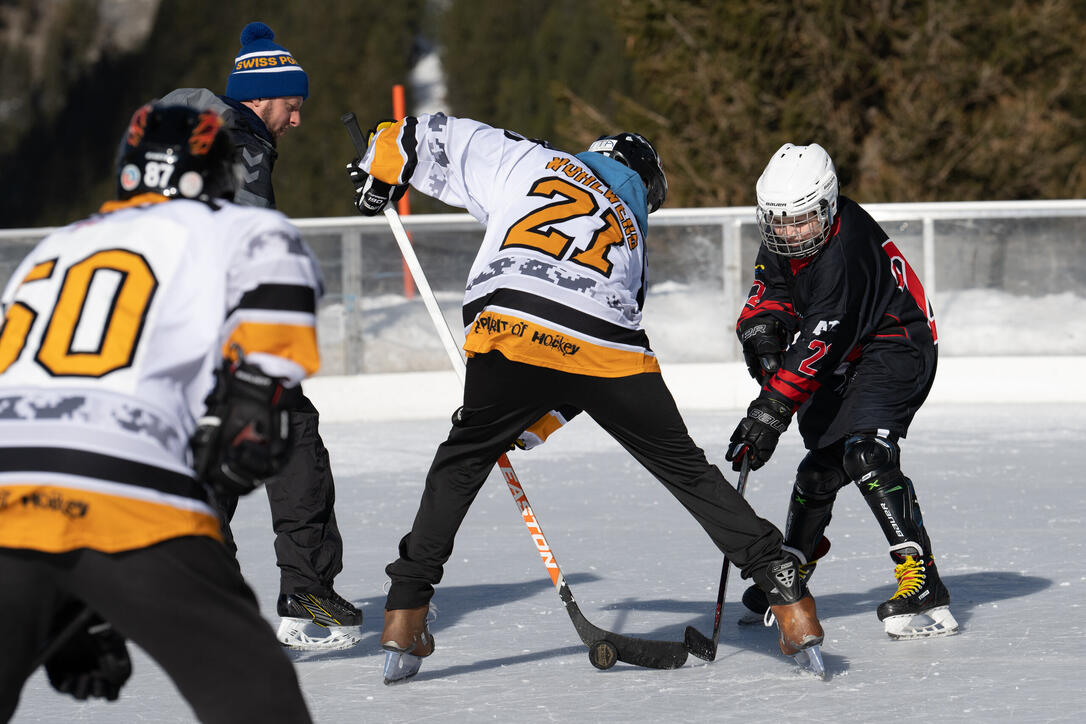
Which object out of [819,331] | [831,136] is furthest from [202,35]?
[819,331]

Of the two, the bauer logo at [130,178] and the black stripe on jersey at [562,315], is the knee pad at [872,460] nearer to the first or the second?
the black stripe on jersey at [562,315]

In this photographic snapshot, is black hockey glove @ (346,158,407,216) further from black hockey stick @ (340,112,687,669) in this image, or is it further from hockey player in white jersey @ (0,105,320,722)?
hockey player in white jersey @ (0,105,320,722)

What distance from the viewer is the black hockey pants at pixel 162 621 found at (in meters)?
1.61

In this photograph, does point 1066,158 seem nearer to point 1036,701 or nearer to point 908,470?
point 908,470

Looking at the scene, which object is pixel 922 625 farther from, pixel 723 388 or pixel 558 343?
pixel 723 388

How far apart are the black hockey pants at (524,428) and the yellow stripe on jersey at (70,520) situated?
49.7 inches

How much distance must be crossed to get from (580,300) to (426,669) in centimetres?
93

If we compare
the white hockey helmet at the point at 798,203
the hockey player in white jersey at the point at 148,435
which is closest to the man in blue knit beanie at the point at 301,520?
the white hockey helmet at the point at 798,203

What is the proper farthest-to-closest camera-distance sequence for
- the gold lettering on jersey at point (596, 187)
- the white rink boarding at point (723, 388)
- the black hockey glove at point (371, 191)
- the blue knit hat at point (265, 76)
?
the white rink boarding at point (723, 388)
the blue knit hat at point (265, 76)
the black hockey glove at point (371, 191)
the gold lettering on jersey at point (596, 187)

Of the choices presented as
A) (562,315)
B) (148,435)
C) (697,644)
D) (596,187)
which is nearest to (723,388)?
(697,644)

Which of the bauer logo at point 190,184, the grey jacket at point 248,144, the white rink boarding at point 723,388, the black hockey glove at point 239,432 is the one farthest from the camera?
the white rink boarding at point 723,388

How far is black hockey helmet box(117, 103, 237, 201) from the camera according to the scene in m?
1.84

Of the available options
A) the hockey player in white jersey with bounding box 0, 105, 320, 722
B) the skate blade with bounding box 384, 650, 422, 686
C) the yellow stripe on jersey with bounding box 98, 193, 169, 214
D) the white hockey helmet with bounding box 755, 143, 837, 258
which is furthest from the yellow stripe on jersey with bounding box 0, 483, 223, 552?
the white hockey helmet with bounding box 755, 143, 837, 258

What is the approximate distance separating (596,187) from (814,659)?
1061 mm
